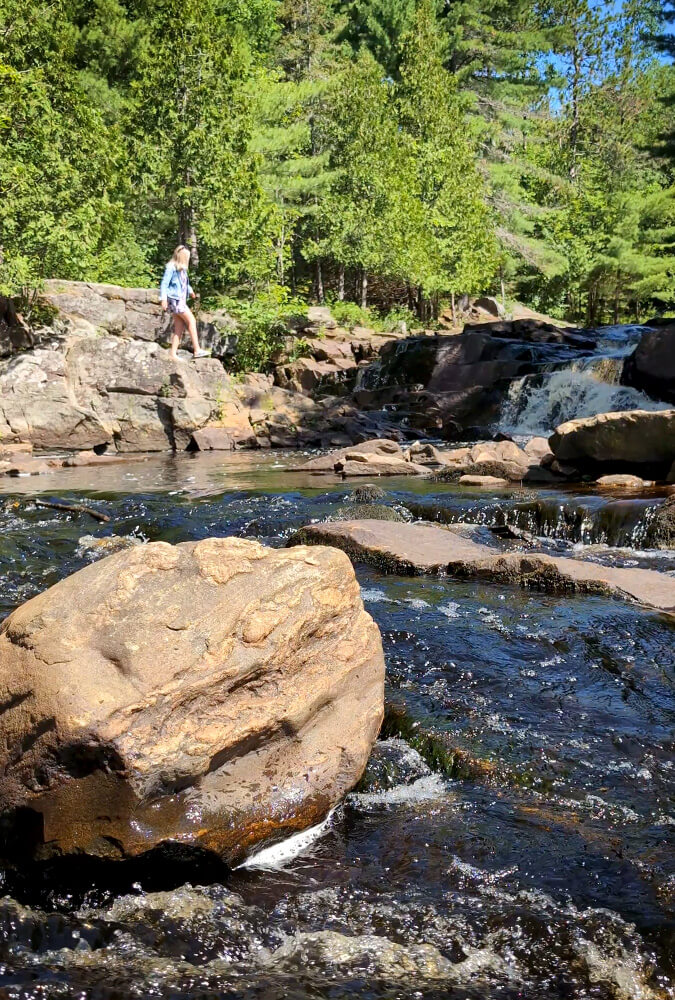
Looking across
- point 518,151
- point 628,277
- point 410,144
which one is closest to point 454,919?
point 410,144

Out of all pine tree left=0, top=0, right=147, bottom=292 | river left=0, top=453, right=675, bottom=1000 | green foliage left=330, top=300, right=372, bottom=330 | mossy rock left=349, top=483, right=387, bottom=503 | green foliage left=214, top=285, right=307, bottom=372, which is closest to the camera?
river left=0, top=453, right=675, bottom=1000

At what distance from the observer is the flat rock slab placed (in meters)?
6.60

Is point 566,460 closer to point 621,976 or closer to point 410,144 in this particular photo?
point 621,976

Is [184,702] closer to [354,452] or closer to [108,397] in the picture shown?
[354,452]

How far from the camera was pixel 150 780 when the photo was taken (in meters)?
2.91

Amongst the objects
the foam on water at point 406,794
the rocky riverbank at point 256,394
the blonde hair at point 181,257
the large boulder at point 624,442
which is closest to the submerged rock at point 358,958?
the foam on water at point 406,794

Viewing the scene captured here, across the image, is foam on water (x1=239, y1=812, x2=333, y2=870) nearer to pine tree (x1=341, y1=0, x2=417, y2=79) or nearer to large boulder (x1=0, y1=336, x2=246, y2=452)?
large boulder (x1=0, y1=336, x2=246, y2=452)

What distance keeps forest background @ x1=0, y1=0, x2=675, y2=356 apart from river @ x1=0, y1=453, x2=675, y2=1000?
53.7ft

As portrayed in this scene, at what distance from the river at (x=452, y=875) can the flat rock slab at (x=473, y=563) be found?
33.0 inches

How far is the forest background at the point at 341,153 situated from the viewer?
20.5 metres

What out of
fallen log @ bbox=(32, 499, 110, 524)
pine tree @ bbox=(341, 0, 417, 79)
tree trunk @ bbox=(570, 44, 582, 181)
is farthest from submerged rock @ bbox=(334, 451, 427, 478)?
tree trunk @ bbox=(570, 44, 582, 181)

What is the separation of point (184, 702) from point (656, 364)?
53.6 feet

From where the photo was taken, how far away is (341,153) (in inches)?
1284

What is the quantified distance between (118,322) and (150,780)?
19.3 metres
